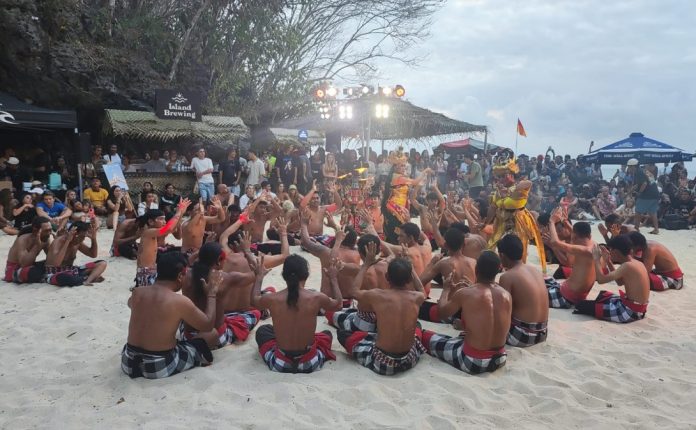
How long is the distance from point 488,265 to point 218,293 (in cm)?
229

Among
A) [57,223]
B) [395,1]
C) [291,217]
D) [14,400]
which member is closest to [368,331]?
[14,400]

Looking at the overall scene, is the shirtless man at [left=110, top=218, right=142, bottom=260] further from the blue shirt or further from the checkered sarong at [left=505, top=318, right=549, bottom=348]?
the checkered sarong at [left=505, top=318, right=549, bottom=348]

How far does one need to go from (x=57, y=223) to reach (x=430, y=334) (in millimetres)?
7983

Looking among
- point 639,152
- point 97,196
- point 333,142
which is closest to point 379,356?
point 97,196

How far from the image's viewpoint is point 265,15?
1961cm

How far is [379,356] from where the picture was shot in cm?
403

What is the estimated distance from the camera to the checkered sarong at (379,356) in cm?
400

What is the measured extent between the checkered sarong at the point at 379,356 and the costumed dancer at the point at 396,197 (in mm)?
3672

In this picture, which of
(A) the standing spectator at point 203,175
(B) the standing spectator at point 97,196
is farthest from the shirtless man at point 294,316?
(A) the standing spectator at point 203,175

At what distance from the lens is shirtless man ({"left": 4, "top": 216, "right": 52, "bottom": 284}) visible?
6.31 metres

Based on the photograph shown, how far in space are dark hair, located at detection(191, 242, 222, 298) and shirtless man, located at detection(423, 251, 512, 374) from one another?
1897 mm

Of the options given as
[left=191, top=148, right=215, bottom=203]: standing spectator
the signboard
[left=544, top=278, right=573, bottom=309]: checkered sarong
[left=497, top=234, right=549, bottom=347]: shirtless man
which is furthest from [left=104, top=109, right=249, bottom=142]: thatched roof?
[left=497, top=234, right=549, bottom=347]: shirtless man

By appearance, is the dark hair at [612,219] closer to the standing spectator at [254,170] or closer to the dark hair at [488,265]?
the dark hair at [488,265]

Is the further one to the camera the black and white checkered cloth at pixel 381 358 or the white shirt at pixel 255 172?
the white shirt at pixel 255 172
